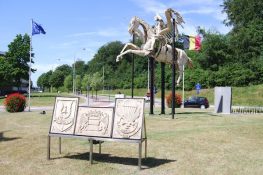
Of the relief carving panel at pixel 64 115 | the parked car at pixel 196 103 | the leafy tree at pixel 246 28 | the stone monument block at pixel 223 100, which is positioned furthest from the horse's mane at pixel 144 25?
the leafy tree at pixel 246 28

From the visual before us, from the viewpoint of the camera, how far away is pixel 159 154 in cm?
1227

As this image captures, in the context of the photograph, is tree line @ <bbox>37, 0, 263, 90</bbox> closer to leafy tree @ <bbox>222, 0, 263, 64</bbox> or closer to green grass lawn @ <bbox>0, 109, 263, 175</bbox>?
leafy tree @ <bbox>222, 0, 263, 64</bbox>

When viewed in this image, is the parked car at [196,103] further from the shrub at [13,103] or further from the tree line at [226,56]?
the tree line at [226,56]

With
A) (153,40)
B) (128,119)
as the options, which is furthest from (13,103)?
(128,119)

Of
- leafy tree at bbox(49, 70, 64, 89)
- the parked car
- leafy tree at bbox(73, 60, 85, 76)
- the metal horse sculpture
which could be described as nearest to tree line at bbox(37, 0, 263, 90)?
the parked car

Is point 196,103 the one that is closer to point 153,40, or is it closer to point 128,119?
point 153,40

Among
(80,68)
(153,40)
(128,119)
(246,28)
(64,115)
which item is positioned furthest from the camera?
(80,68)

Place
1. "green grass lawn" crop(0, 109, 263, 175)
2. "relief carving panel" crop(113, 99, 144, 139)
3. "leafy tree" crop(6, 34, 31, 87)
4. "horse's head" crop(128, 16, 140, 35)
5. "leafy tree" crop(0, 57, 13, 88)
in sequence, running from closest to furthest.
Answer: "green grass lawn" crop(0, 109, 263, 175), "relief carving panel" crop(113, 99, 144, 139), "horse's head" crop(128, 16, 140, 35), "leafy tree" crop(0, 57, 13, 88), "leafy tree" crop(6, 34, 31, 87)

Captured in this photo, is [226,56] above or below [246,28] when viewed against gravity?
below

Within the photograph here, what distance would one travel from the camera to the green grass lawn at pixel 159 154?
34.5 ft

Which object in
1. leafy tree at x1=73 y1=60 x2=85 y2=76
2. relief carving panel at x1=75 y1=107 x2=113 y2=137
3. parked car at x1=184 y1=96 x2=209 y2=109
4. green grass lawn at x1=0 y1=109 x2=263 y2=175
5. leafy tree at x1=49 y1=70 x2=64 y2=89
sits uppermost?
leafy tree at x1=73 y1=60 x2=85 y2=76

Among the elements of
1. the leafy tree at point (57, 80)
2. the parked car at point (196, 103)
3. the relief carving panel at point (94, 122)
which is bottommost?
the parked car at point (196, 103)

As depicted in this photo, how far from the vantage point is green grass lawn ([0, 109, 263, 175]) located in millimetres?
10516

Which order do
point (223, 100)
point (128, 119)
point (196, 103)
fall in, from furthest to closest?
point (196, 103) < point (223, 100) < point (128, 119)
